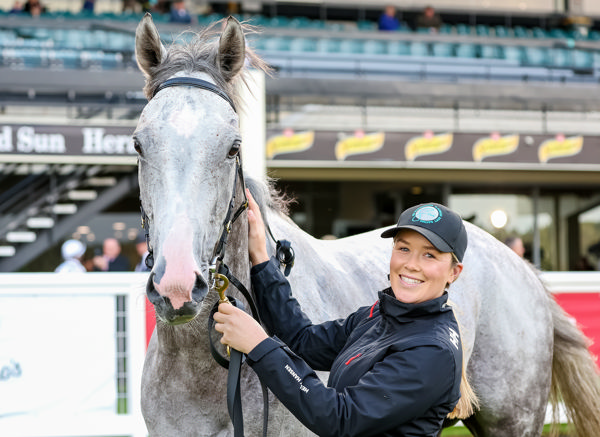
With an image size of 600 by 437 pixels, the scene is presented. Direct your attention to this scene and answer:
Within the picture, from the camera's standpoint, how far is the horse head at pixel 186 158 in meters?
1.76

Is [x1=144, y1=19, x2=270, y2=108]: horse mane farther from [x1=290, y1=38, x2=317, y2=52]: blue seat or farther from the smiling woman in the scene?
[x1=290, y1=38, x2=317, y2=52]: blue seat

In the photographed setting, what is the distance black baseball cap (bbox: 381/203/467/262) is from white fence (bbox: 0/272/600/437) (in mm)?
3399

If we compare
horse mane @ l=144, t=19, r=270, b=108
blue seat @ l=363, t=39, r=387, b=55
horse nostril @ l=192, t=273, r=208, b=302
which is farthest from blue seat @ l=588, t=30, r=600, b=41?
horse nostril @ l=192, t=273, r=208, b=302

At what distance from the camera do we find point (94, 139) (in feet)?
35.4

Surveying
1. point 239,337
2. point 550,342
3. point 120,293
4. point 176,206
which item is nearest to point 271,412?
point 239,337

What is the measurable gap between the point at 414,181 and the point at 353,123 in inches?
73.9

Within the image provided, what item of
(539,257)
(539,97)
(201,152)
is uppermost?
(539,97)

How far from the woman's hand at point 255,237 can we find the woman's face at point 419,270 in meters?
0.58

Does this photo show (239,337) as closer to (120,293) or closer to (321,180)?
(120,293)

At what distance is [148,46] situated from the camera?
7.33ft

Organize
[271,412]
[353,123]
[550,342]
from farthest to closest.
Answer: [353,123]
[550,342]
[271,412]

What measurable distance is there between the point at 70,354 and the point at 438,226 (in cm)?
394

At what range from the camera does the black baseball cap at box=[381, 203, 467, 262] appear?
6.34ft

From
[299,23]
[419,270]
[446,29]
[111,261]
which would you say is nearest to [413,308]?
[419,270]
